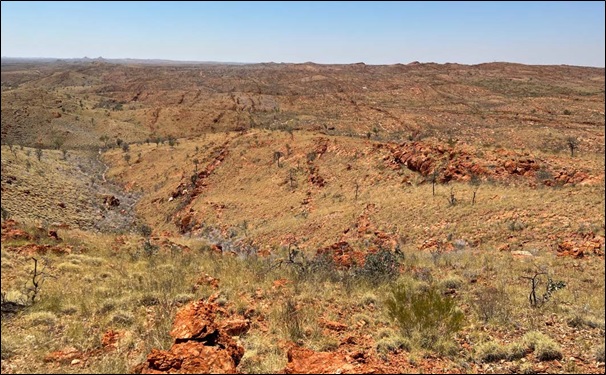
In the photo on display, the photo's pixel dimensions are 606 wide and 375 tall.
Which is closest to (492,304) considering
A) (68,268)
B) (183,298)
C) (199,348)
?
(199,348)

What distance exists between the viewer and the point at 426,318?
563 cm

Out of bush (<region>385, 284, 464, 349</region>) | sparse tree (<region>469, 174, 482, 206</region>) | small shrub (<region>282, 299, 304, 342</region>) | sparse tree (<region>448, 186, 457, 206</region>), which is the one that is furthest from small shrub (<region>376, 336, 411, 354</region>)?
sparse tree (<region>469, 174, 482, 206</region>)

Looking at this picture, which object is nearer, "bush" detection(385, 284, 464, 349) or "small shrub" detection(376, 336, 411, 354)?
"small shrub" detection(376, 336, 411, 354)

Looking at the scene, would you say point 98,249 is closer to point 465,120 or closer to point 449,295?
point 449,295

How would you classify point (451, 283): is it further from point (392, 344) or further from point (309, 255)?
point (309, 255)

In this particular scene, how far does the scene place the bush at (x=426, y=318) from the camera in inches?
209

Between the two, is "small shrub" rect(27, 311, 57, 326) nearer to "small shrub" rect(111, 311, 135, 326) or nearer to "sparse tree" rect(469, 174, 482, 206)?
"small shrub" rect(111, 311, 135, 326)

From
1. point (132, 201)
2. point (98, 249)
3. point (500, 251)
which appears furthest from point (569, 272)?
point (132, 201)

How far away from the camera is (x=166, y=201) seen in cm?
2212

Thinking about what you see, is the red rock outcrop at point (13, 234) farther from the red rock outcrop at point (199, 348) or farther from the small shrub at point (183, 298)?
the red rock outcrop at point (199, 348)

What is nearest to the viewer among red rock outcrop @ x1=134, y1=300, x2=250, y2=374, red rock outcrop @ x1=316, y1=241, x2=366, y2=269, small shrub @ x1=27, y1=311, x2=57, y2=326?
red rock outcrop @ x1=134, y1=300, x2=250, y2=374

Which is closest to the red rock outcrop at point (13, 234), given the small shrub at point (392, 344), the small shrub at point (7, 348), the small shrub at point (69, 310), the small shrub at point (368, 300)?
the small shrub at point (69, 310)

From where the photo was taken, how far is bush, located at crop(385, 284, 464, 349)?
5.30 meters

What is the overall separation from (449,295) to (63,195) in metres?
17.8
